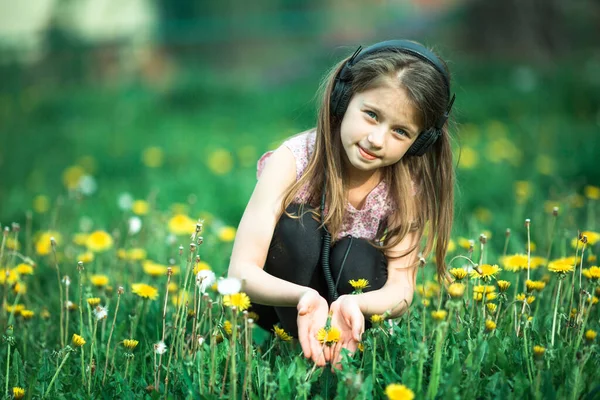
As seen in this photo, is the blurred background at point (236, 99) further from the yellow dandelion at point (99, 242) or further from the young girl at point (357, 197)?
the young girl at point (357, 197)

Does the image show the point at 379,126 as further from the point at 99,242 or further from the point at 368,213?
the point at 99,242

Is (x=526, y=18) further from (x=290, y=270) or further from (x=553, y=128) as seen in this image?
(x=290, y=270)

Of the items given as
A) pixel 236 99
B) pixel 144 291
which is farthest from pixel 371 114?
pixel 236 99

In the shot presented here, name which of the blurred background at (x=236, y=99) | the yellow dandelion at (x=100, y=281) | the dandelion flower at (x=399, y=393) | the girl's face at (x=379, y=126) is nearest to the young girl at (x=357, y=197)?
the girl's face at (x=379, y=126)

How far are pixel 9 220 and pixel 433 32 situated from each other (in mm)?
7253

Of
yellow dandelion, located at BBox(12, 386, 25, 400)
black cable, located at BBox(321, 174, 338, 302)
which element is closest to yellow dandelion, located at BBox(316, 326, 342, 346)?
black cable, located at BBox(321, 174, 338, 302)

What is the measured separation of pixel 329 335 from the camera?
1.91 meters

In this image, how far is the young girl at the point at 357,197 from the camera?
2148 mm

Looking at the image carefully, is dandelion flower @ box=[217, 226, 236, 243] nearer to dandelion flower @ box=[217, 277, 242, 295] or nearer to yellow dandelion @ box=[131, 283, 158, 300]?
yellow dandelion @ box=[131, 283, 158, 300]

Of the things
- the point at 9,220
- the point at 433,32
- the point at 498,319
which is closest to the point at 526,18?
the point at 433,32

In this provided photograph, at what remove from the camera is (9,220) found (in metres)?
4.25

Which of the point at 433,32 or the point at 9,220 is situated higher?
the point at 433,32

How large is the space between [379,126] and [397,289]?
1.59 feet

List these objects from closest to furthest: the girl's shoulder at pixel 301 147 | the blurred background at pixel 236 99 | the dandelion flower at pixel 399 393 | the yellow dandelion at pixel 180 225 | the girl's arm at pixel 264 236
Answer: the dandelion flower at pixel 399 393, the girl's arm at pixel 264 236, the girl's shoulder at pixel 301 147, the yellow dandelion at pixel 180 225, the blurred background at pixel 236 99
